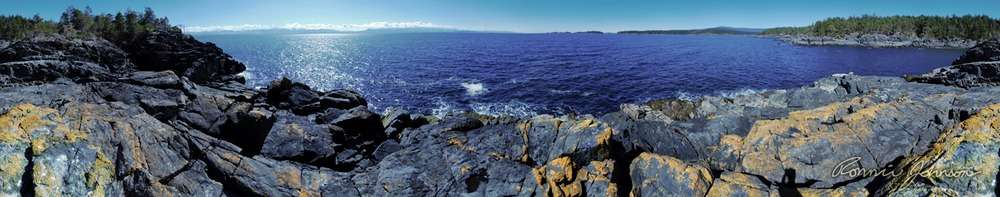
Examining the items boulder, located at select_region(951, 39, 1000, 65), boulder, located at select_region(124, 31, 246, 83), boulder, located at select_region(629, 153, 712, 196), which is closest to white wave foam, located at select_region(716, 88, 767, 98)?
boulder, located at select_region(951, 39, 1000, 65)

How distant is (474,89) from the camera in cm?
6425

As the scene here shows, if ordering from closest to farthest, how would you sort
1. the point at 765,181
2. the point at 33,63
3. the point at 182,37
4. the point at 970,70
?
the point at 765,181 < the point at 33,63 < the point at 970,70 < the point at 182,37

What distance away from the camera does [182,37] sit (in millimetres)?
67250

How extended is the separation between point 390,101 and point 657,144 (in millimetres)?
41433

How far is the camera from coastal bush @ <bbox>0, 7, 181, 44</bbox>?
3386 inches

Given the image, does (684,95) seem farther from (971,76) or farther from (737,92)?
(971,76)

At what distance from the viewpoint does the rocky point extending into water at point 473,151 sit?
14602 millimetres

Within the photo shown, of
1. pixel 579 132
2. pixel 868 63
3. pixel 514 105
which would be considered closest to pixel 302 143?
pixel 579 132

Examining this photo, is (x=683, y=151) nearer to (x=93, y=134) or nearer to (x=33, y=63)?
(x=93, y=134)

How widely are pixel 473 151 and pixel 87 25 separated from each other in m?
117

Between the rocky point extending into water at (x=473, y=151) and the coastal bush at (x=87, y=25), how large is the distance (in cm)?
7811

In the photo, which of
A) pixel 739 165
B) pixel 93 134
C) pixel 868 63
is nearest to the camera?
pixel 93 134

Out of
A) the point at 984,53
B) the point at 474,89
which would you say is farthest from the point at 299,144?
the point at 984,53

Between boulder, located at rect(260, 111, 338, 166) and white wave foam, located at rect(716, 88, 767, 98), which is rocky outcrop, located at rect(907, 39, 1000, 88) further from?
boulder, located at rect(260, 111, 338, 166)
